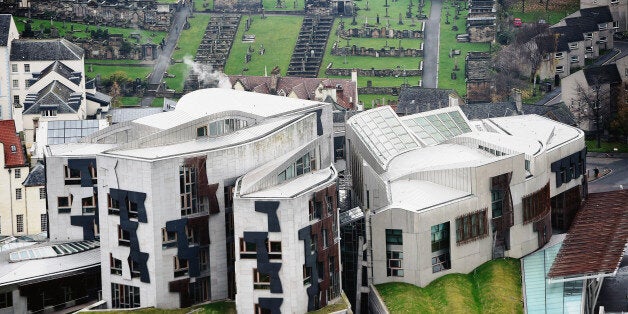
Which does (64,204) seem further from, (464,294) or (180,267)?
(464,294)

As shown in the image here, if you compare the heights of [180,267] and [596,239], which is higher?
[180,267]

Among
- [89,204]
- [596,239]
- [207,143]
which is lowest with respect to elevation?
[596,239]

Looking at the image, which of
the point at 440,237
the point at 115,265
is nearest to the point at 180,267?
the point at 115,265

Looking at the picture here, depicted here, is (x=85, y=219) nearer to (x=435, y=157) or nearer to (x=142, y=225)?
(x=142, y=225)

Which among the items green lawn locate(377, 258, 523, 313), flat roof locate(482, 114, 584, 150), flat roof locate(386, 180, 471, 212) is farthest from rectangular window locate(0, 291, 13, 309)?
flat roof locate(482, 114, 584, 150)

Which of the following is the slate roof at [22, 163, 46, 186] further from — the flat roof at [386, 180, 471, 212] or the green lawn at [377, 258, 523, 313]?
the green lawn at [377, 258, 523, 313]

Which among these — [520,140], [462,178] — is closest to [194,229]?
[462,178]

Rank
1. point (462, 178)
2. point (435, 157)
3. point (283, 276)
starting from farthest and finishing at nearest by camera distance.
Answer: point (435, 157) < point (462, 178) < point (283, 276)
